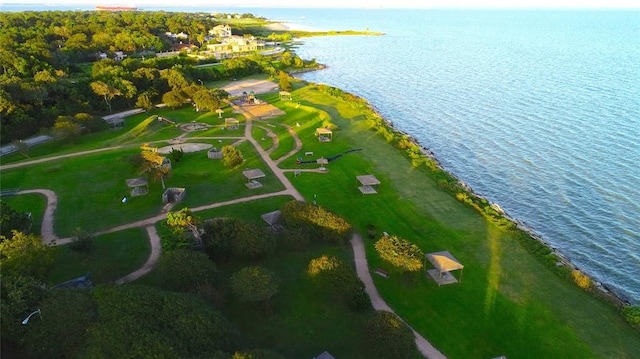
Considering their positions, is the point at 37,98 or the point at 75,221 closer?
the point at 75,221

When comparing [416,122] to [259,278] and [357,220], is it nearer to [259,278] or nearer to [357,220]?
[357,220]

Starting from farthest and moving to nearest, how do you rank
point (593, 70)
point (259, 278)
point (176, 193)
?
1. point (593, 70)
2. point (176, 193)
3. point (259, 278)

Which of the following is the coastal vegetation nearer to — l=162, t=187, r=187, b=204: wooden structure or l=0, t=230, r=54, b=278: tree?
l=0, t=230, r=54, b=278: tree

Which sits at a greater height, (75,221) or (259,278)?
(259,278)

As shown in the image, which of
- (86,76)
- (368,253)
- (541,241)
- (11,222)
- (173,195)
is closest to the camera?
(11,222)

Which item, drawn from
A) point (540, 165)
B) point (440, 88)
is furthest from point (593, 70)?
point (540, 165)

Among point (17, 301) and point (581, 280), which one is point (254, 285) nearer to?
point (17, 301)

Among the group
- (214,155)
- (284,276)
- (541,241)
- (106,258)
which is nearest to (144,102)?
(214,155)
